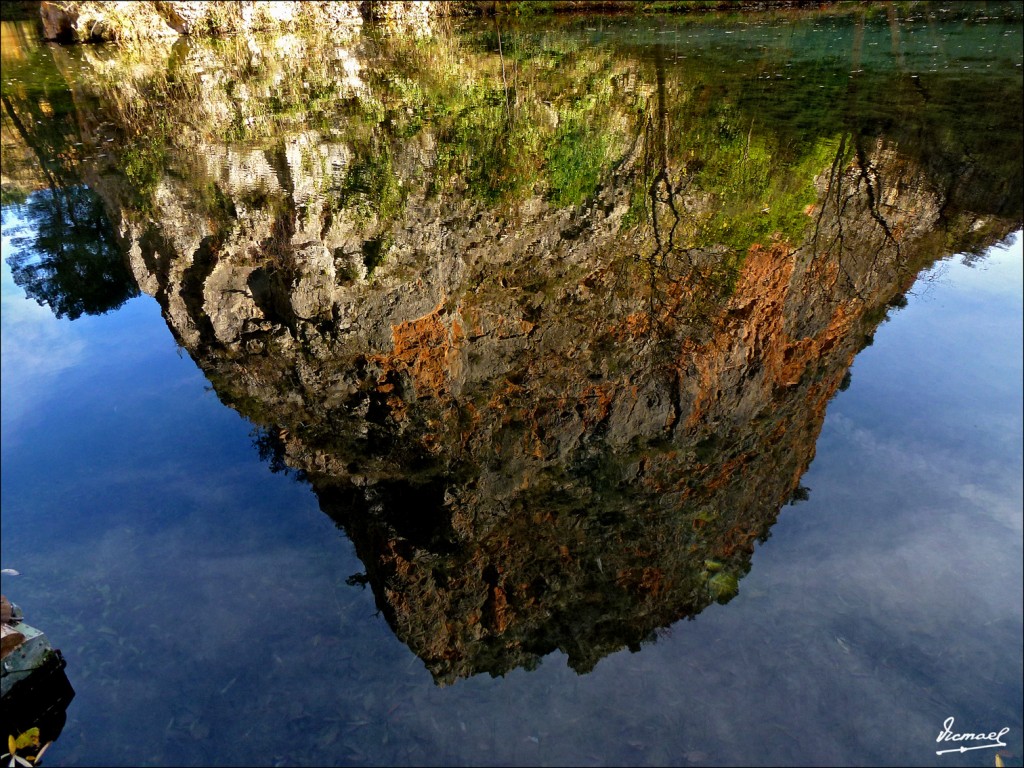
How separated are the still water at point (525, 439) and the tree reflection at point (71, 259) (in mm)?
74

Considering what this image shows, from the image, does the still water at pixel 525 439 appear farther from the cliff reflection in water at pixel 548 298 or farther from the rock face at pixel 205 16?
the rock face at pixel 205 16

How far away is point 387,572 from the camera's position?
5344 mm

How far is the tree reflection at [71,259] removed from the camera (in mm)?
10094

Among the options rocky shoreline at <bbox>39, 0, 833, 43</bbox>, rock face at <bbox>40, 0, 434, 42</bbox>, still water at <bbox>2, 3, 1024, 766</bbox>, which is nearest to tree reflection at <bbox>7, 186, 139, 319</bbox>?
still water at <bbox>2, 3, 1024, 766</bbox>

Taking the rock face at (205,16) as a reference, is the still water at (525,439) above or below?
below

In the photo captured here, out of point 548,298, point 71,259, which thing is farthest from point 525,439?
point 71,259

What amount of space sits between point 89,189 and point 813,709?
1420 cm

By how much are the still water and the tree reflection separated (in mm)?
74

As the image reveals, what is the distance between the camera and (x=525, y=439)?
6695 mm

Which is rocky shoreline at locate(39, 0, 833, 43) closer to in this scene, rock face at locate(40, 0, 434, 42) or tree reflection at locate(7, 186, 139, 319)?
rock face at locate(40, 0, 434, 42)

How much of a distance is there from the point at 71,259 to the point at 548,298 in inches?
306

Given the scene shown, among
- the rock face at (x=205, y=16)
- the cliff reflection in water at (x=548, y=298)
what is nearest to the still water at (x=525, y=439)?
the cliff reflection in water at (x=548, y=298)

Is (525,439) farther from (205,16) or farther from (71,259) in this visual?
(205,16)

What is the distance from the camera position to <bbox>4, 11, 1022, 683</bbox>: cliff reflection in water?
579cm
